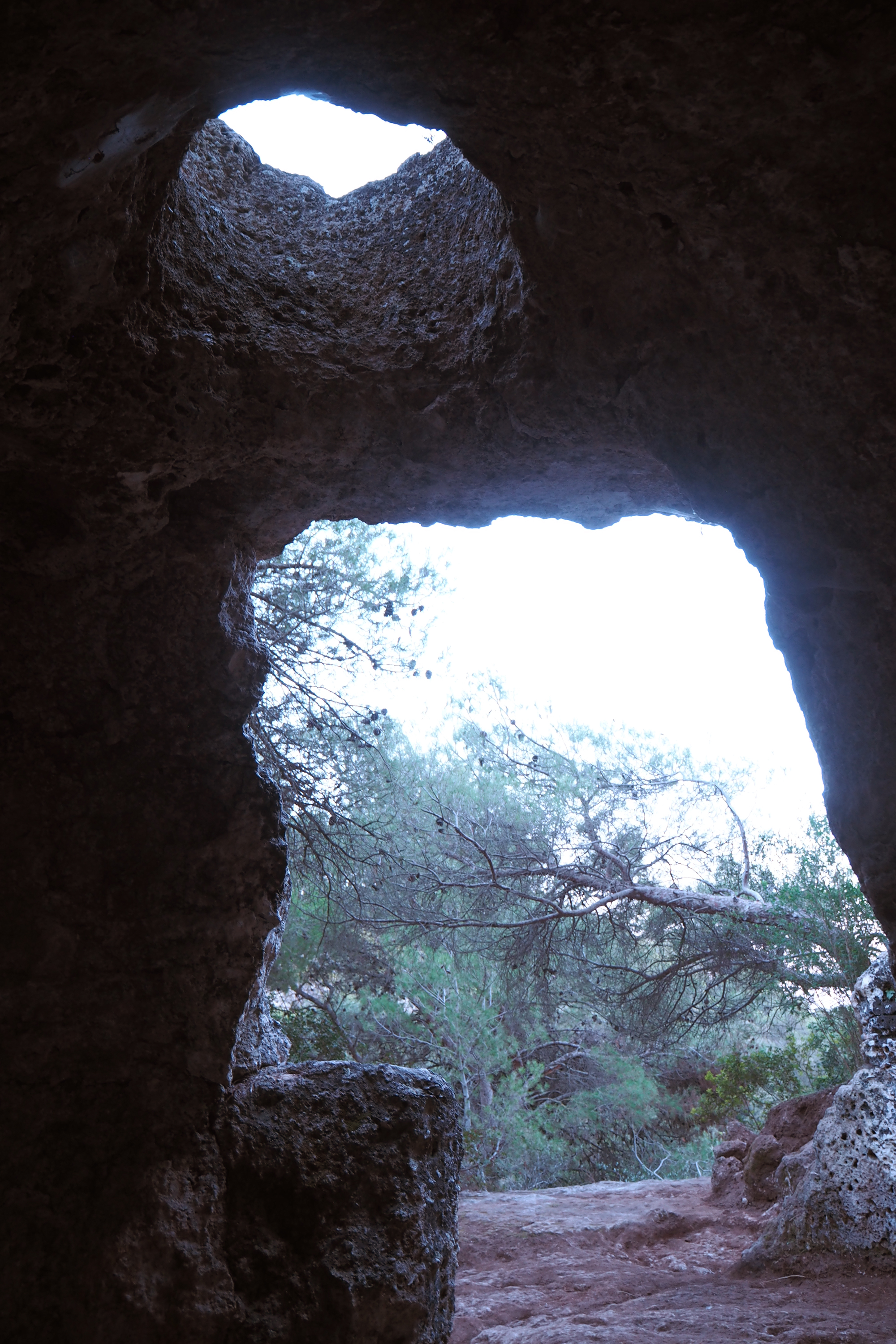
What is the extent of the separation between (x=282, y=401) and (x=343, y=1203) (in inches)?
97.2

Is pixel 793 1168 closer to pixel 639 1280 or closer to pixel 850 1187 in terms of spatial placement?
pixel 850 1187

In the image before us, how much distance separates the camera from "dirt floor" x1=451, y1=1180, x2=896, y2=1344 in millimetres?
3484

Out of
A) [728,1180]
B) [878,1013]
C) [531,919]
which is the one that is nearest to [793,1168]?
[878,1013]

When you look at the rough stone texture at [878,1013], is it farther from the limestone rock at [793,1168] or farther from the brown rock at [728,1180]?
the brown rock at [728,1180]

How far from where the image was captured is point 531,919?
7.71 metres

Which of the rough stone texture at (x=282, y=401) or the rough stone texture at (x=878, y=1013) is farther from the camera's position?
the rough stone texture at (x=878, y=1013)

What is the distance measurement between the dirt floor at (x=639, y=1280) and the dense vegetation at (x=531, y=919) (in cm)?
97

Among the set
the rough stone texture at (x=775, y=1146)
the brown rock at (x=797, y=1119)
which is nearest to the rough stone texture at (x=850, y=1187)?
the rough stone texture at (x=775, y=1146)

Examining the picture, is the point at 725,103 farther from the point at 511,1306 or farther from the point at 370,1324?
the point at 511,1306

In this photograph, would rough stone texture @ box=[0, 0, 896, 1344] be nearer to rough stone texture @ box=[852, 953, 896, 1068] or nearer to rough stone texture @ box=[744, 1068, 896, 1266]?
rough stone texture @ box=[744, 1068, 896, 1266]

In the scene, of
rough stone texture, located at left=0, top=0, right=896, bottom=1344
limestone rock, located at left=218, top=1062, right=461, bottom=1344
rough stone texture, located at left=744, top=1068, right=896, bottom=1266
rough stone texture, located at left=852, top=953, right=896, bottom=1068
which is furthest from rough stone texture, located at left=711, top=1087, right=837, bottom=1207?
rough stone texture, located at left=0, top=0, right=896, bottom=1344

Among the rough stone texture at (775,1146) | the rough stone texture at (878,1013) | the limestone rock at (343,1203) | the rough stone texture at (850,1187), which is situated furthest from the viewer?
the rough stone texture at (775,1146)

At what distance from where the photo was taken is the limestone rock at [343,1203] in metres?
2.51

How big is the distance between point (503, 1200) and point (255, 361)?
20.0ft
